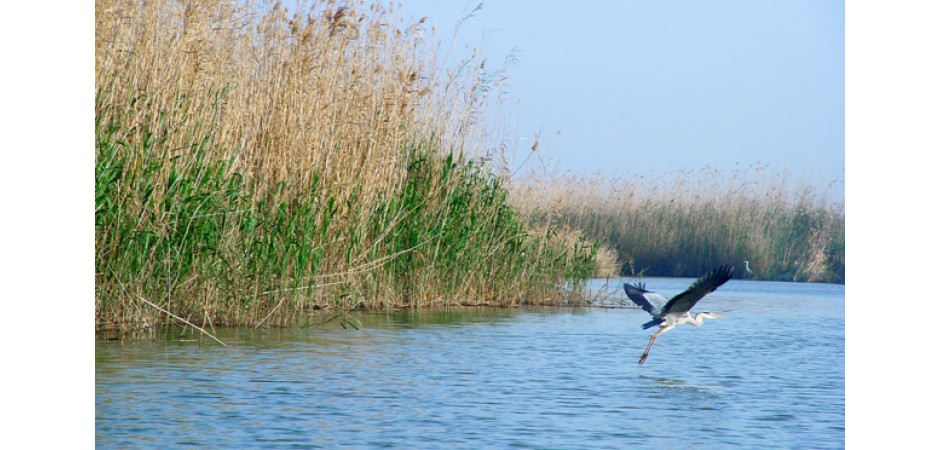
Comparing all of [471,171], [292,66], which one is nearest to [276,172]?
[292,66]

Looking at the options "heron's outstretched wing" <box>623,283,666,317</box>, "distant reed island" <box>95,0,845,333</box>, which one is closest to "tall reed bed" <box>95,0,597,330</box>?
"distant reed island" <box>95,0,845,333</box>

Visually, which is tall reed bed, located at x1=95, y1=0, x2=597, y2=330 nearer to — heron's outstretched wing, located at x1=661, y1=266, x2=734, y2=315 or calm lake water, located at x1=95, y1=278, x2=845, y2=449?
calm lake water, located at x1=95, y1=278, x2=845, y2=449

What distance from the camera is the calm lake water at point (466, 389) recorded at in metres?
5.38

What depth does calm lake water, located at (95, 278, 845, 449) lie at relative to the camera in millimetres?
5383

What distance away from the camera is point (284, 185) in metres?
8.66

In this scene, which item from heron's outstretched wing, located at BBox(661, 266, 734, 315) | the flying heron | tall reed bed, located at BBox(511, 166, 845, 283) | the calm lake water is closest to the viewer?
the calm lake water

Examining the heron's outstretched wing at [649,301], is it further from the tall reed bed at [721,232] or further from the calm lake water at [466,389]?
the tall reed bed at [721,232]

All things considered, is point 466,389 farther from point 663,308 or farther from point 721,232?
point 721,232

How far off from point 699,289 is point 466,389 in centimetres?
150

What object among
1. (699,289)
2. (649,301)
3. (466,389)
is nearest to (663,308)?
(649,301)

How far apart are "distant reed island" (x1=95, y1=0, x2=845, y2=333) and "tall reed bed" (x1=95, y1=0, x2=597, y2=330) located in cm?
1

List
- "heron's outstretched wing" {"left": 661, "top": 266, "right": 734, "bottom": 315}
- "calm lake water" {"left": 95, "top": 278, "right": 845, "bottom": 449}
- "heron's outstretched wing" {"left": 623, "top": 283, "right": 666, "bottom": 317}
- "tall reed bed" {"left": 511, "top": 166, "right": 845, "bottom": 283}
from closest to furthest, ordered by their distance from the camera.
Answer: "calm lake water" {"left": 95, "top": 278, "right": 845, "bottom": 449}, "heron's outstretched wing" {"left": 661, "top": 266, "right": 734, "bottom": 315}, "heron's outstretched wing" {"left": 623, "top": 283, "right": 666, "bottom": 317}, "tall reed bed" {"left": 511, "top": 166, "right": 845, "bottom": 283}
